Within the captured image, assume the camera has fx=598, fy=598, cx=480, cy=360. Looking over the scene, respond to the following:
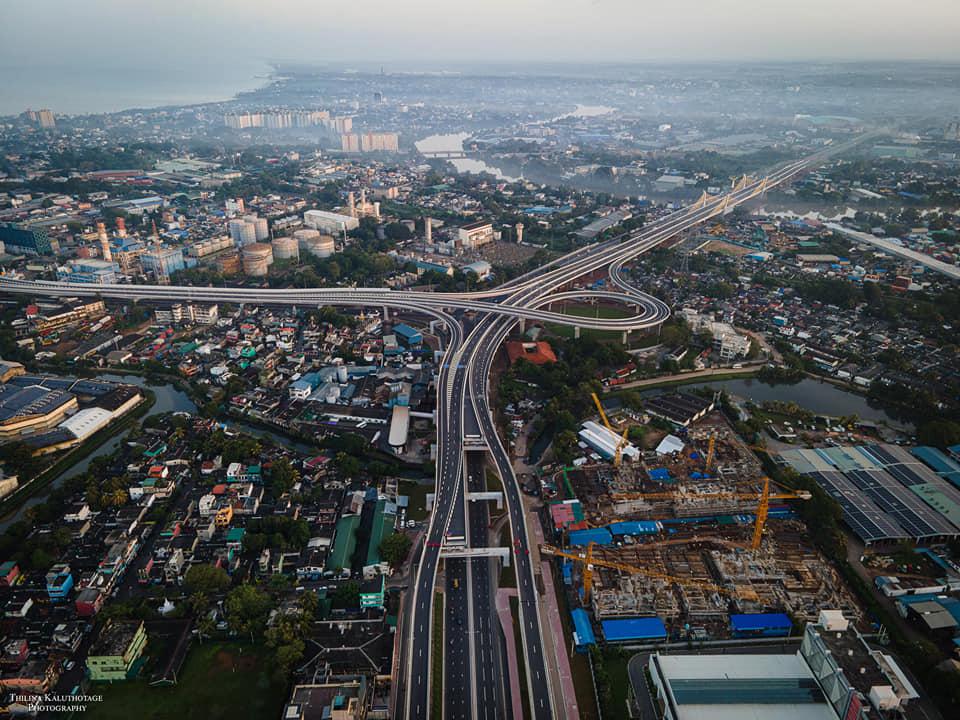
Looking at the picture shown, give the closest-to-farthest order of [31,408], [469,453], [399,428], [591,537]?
[591,537] → [469,453] → [399,428] → [31,408]

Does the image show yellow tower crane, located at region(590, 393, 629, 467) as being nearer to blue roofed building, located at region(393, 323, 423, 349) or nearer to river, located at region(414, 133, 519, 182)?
blue roofed building, located at region(393, 323, 423, 349)

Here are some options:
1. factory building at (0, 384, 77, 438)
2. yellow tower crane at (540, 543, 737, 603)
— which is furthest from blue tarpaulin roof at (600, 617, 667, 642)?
factory building at (0, 384, 77, 438)

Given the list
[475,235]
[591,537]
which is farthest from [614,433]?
[475,235]

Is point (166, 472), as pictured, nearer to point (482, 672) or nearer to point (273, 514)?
point (273, 514)

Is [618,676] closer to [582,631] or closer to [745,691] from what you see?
[582,631]

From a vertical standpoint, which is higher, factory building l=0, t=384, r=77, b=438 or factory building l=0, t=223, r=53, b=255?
factory building l=0, t=223, r=53, b=255
